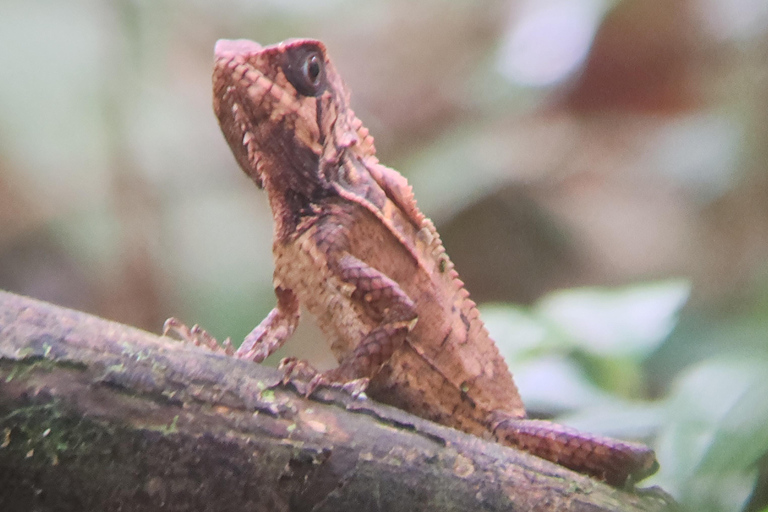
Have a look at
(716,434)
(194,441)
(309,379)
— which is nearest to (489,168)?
(716,434)

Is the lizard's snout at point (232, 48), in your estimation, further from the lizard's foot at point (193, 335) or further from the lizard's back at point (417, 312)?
the lizard's foot at point (193, 335)

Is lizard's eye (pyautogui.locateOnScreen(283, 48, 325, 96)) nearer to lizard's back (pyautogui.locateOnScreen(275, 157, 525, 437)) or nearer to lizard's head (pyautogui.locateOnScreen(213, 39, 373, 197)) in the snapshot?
lizard's head (pyautogui.locateOnScreen(213, 39, 373, 197))

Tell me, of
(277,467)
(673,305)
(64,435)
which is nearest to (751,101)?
(673,305)

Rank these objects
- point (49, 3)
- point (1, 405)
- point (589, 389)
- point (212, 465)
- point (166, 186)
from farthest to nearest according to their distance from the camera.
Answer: point (166, 186) → point (49, 3) → point (589, 389) → point (212, 465) → point (1, 405)

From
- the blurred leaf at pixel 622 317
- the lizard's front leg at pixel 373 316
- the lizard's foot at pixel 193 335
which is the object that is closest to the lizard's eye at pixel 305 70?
the lizard's front leg at pixel 373 316

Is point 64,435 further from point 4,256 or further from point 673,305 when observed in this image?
point 4,256

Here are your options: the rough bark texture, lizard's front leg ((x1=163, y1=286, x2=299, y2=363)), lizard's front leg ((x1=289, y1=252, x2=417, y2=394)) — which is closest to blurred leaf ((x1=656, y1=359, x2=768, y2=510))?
the rough bark texture
